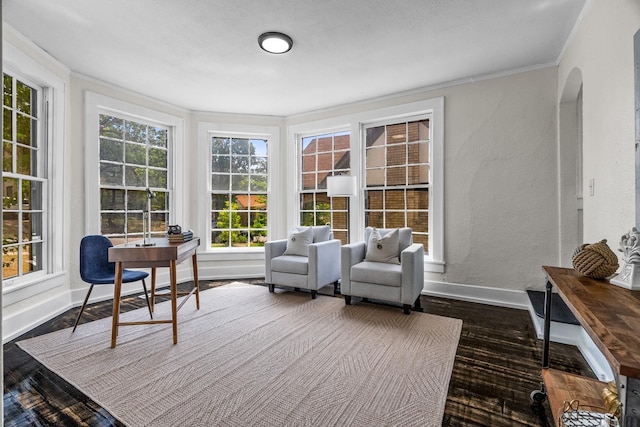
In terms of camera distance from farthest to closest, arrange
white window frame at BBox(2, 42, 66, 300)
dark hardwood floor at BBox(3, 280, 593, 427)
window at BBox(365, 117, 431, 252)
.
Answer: window at BBox(365, 117, 431, 252) → white window frame at BBox(2, 42, 66, 300) → dark hardwood floor at BBox(3, 280, 593, 427)

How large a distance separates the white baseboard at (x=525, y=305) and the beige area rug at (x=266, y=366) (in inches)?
30.1

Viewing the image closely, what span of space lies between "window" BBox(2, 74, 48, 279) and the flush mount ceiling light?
2.38 metres

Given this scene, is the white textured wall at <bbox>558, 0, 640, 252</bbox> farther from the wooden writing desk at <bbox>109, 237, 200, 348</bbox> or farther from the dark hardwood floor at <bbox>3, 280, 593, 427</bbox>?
the wooden writing desk at <bbox>109, 237, 200, 348</bbox>

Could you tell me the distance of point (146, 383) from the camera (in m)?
2.08

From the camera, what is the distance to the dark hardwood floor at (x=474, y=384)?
69.5 inches

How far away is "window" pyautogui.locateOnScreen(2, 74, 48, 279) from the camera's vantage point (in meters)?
3.00

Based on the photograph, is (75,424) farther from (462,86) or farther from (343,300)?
(462,86)

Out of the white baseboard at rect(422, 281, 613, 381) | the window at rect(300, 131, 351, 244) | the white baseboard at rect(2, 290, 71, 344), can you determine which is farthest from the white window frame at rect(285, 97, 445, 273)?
the white baseboard at rect(2, 290, 71, 344)

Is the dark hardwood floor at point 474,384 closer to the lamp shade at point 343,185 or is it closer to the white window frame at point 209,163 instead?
the lamp shade at point 343,185

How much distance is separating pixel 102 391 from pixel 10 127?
2686 mm

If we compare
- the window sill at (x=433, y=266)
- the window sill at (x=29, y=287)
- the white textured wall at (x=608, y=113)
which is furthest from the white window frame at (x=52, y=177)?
the white textured wall at (x=608, y=113)

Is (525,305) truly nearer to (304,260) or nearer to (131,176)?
(304,260)

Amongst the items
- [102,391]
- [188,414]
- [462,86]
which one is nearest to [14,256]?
[102,391]

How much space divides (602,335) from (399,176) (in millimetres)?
3563
